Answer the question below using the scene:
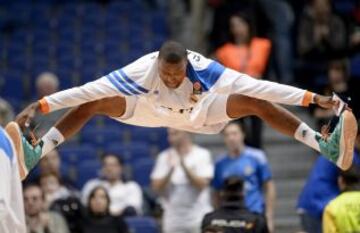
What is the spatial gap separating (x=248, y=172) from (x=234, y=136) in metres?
0.33

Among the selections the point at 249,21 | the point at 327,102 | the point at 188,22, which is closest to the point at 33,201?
the point at 249,21

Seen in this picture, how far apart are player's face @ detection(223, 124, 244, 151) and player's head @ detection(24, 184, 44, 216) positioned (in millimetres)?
1671

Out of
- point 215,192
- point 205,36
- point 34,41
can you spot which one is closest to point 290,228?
point 215,192

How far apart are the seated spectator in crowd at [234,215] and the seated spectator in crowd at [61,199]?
171 centimetres

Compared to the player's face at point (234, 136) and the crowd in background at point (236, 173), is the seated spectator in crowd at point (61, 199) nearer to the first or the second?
the crowd in background at point (236, 173)

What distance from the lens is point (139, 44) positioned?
13750 millimetres

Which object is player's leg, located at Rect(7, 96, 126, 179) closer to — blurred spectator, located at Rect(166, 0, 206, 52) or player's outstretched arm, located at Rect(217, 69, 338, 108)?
player's outstretched arm, located at Rect(217, 69, 338, 108)

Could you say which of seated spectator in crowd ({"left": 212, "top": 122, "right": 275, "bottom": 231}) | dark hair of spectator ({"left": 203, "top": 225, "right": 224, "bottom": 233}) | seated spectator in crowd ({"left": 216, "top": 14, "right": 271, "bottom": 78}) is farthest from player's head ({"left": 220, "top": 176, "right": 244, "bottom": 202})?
seated spectator in crowd ({"left": 216, "top": 14, "right": 271, "bottom": 78})

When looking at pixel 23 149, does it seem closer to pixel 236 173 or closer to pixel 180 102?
pixel 180 102

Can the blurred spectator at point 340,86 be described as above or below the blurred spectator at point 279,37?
below

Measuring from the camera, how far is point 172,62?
6.96 meters

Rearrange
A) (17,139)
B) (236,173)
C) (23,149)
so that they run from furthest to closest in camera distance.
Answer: (236,173) → (23,149) → (17,139)

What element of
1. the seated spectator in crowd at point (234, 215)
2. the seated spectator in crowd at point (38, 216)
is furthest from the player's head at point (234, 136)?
the seated spectator in crowd at point (38, 216)

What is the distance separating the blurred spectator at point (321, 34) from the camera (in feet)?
39.5
